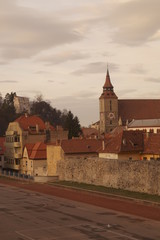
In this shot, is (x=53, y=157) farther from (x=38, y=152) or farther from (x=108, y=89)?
(x=108, y=89)

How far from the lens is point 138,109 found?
15912cm

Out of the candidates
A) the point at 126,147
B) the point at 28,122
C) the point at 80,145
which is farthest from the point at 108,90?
the point at 126,147

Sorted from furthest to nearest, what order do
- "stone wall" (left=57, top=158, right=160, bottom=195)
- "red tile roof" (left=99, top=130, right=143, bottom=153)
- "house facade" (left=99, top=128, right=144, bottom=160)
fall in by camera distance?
1. "red tile roof" (left=99, top=130, right=143, bottom=153)
2. "house facade" (left=99, top=128, right=144, bottom=160)
3. "stone wall" (left=57, top=158, right=160, bottom=195)

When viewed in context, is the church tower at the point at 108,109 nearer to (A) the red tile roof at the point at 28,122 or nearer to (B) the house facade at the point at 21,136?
(A) the red tile roof at the point at 28,122

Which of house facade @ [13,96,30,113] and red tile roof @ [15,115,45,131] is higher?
house facade @ [13,96,30,113]

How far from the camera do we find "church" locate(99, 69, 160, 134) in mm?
154875

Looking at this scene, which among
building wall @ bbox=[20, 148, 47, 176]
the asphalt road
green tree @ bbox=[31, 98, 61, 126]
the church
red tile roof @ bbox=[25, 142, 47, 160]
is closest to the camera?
the asphalt road

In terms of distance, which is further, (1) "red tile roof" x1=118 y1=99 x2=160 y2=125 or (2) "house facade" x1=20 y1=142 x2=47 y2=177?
(1) "red tile roof" x1=118 y1=99 x2=160 y2=125

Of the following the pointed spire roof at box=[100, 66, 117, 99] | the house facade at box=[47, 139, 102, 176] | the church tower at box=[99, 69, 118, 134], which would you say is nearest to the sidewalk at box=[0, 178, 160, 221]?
the house facade at box=[47, 139, 102, 176]

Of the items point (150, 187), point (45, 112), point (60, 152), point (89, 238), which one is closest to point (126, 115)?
point (45, 112)

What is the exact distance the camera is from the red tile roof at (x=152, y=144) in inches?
2092

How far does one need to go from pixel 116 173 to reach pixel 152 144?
14.4 m

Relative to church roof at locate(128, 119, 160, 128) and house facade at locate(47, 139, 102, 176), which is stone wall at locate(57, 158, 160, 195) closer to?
house facade at locate(47, 139, 102, 176)

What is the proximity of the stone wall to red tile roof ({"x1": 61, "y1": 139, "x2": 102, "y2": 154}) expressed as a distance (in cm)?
942
